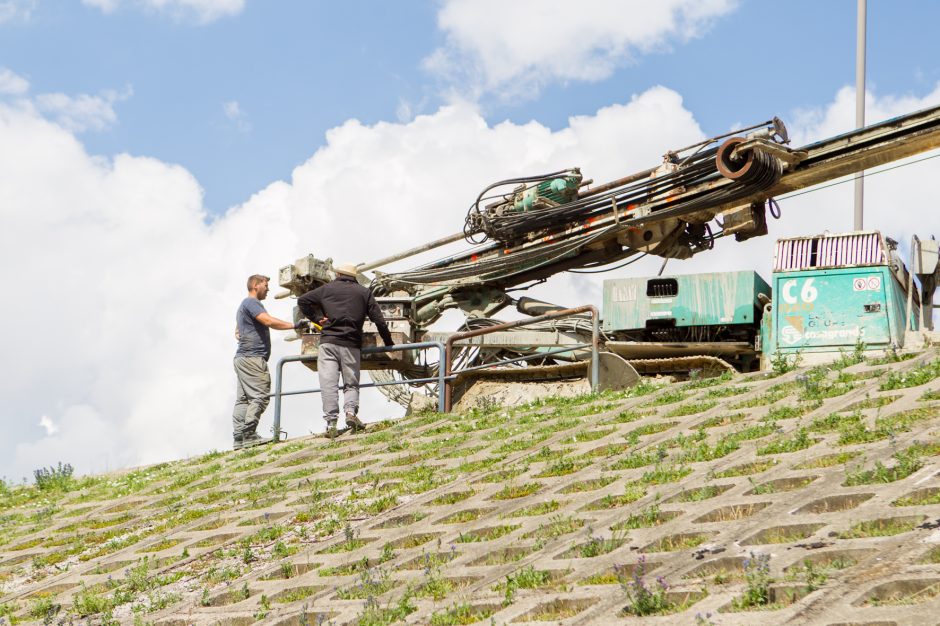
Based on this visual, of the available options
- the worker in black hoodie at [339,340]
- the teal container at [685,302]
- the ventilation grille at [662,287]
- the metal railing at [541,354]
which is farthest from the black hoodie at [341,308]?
the ventilation grille at [662,287]

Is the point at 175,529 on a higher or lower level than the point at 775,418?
lower

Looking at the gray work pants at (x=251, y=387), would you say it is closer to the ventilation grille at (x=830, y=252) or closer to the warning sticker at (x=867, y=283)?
the ventilation grille at (x=830, y=252)

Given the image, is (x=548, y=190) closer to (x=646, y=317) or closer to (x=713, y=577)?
(x=646, y=317)

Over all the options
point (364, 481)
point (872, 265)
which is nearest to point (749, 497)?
point (364, 481)

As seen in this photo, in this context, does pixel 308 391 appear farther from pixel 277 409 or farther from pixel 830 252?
pixel 830 252

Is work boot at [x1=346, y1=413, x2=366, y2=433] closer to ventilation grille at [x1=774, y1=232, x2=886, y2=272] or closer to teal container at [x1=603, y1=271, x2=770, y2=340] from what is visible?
teal container at [x1=603, y1=271, x2=770, y2=340]

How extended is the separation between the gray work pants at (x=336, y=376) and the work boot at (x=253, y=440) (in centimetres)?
161

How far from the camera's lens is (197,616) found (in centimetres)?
870

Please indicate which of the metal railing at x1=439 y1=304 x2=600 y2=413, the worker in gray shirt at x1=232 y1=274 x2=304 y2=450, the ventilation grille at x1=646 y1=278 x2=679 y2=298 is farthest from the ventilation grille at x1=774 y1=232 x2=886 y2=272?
the worker in gray shirt at x1=232 y1=274 x2=304 y2=450

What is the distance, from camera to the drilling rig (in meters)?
17.2

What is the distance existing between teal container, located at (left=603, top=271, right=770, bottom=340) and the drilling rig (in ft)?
0.31

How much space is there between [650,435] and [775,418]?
45.4 inches

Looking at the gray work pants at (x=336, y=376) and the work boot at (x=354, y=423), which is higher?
the gray work pants at (x=336, y=376)

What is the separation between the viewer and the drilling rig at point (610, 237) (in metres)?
17.2
